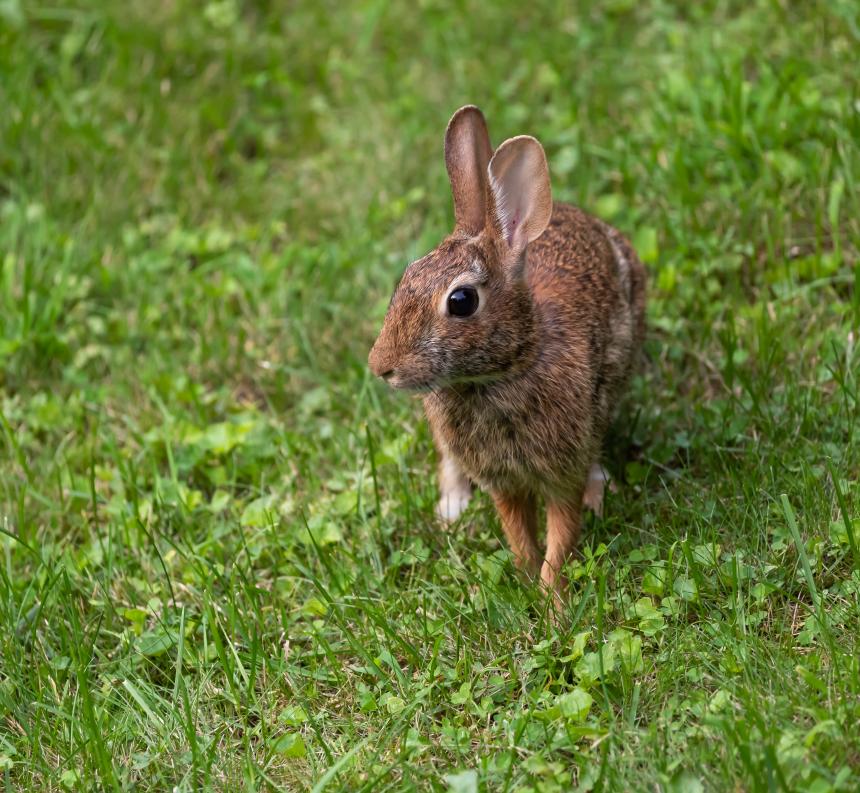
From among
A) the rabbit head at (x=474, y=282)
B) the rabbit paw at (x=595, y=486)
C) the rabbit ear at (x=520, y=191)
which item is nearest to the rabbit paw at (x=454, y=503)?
the rabbit paw at (x=595, y=486)

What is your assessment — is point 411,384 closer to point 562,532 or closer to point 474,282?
point 474,282

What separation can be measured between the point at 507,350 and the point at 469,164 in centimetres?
65

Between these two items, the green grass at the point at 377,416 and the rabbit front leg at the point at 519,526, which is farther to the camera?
the rabbit front leg at the point at 519,526

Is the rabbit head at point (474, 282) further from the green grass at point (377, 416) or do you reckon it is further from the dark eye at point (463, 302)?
the green grass at point (377, 416)

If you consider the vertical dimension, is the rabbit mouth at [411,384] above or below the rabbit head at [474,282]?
below

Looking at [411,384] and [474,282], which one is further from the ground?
[474,282]

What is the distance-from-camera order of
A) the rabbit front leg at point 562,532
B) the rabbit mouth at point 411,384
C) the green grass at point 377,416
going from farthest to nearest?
the rabbit front leg at point 562,532
the rabbit mouth at point 411,384
the green grass at point 377,416

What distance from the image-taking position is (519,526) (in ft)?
13.4

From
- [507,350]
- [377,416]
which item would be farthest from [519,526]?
[377,416]

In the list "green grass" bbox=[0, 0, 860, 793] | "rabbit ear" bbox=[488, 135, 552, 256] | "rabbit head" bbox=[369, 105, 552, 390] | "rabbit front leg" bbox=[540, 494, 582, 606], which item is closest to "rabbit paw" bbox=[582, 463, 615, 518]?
"green grass" bbox=[0, 0, 860, 793]

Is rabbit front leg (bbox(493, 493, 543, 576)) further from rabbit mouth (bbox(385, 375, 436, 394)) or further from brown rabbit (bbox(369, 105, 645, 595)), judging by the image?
rabbit mouth (bbox(385, 375, 436, 394))

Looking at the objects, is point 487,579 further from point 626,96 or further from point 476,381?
point 626,96

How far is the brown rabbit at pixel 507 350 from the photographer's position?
12.1 ft

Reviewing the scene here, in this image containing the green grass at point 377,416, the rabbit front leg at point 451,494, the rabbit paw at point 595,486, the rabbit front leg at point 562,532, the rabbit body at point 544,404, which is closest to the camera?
the green grass at point 377,416
